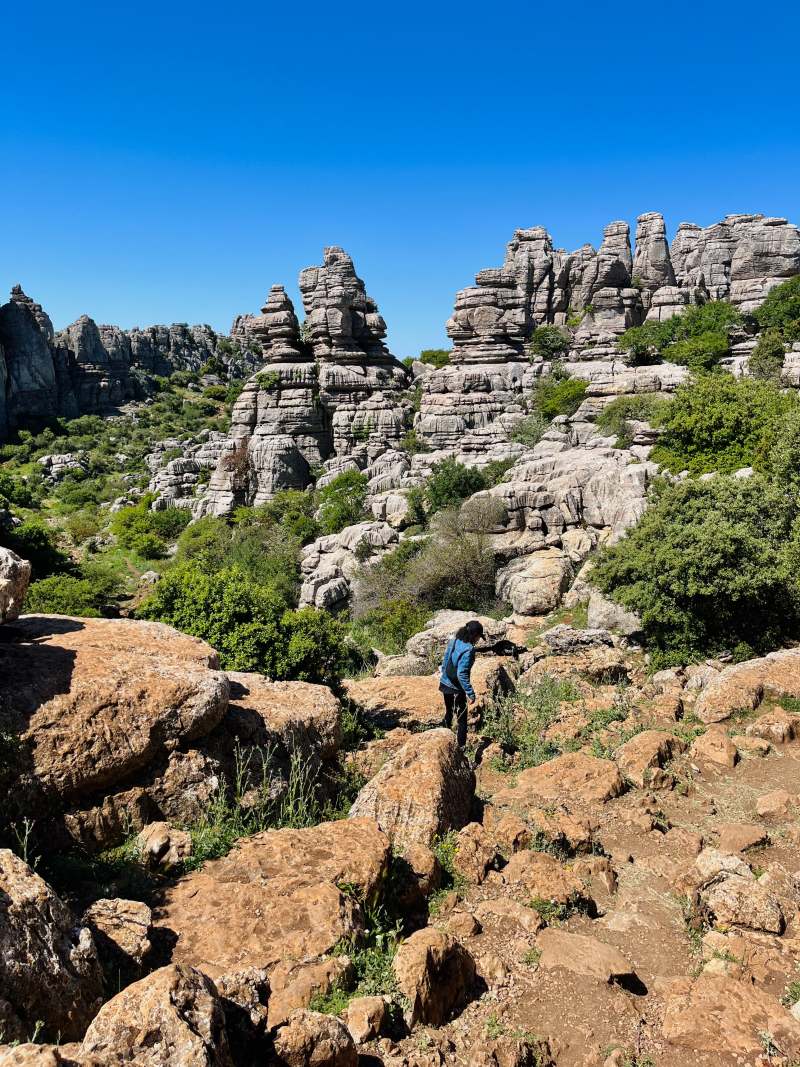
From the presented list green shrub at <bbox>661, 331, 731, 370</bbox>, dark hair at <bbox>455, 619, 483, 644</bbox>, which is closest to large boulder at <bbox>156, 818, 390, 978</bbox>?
Result: dark hair at <bbox>455, 619, 483, 644</bbox>

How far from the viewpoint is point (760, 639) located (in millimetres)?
11039

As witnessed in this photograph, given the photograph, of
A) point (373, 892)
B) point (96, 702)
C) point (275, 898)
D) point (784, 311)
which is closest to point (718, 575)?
point (373, 892)

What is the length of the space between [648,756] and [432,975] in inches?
158

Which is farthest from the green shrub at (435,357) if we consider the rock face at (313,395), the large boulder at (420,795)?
the large boulder at (420,795)

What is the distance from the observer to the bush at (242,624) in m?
9.42

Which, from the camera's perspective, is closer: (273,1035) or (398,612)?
(273,1035)

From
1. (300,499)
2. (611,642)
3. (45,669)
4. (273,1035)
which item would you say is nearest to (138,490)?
(300,499)

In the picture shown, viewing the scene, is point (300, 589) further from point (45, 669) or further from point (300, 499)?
point (45, 669)

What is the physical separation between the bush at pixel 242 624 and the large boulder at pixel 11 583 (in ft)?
14.6

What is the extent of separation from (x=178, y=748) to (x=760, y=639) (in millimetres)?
9985

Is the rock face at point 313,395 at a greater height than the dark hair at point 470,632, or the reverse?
the rock face at point 313,395

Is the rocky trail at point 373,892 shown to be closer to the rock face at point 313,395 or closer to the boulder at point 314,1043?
the boulder at point 314,1043

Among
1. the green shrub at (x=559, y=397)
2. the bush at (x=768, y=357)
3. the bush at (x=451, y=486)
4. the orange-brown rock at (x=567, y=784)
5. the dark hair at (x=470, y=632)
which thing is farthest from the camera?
the green shrub at (x=559, y=397)

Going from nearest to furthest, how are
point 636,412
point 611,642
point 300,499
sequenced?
point 611,642 → point 636,412 → point 300,499
